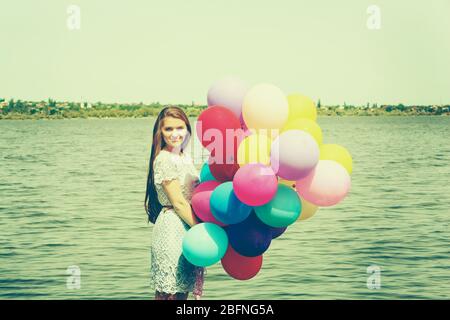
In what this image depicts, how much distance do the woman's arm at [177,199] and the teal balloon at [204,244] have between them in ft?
0.32

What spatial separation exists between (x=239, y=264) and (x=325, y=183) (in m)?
0.77

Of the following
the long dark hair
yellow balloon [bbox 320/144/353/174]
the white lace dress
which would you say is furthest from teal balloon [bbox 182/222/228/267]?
yellow balloon [bbox 320/144/353/174]

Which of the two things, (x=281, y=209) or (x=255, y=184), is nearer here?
(x=255, y=184)

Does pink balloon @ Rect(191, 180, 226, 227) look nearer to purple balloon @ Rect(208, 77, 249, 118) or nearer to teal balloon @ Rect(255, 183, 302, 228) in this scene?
teal balloon @ Rect(255, 183, 302, 228)

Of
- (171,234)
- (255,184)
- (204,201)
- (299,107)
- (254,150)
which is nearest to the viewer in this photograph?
(255,184)

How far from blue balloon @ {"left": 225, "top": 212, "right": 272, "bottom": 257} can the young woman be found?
26 centimetres

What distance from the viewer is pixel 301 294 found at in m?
7.12

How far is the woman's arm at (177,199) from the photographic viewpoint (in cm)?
460

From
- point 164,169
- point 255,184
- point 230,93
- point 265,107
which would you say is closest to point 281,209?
point 255,184

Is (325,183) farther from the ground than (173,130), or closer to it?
closer to it

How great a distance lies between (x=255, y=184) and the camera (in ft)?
14.3

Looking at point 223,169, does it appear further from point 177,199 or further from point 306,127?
point 306,127

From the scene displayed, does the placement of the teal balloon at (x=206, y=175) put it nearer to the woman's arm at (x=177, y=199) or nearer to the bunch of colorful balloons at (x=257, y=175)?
the bunch of colorful balloons at (x=257, y=175)
